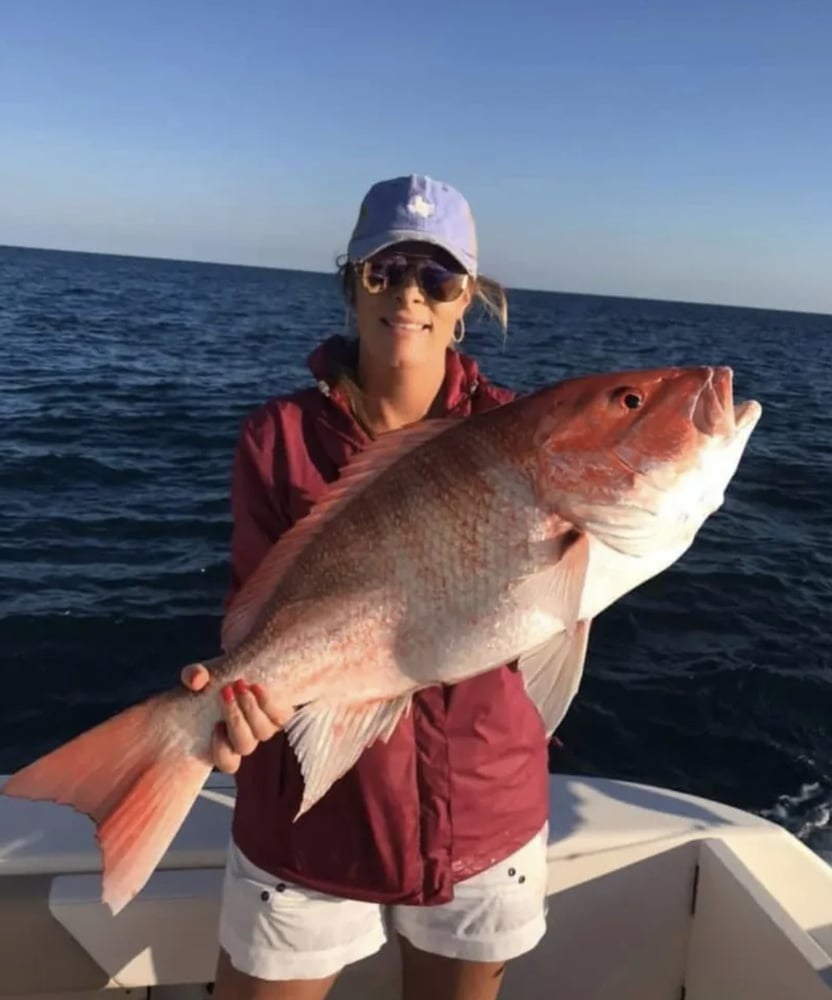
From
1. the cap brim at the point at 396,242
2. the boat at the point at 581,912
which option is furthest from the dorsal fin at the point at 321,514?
the boat at the point at 581,912

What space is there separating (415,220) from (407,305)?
0.76 ft

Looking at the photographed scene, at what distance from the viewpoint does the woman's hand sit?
90.2 inches

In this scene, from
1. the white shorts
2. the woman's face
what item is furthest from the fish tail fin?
the woman's face

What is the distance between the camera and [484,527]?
7.22ft

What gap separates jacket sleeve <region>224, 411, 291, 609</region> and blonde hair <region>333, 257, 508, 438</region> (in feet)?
0.74

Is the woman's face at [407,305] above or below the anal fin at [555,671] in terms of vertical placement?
above

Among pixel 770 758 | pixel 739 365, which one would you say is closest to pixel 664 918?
pixel 770 758

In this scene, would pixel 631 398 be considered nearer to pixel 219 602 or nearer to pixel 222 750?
pixel 222 750

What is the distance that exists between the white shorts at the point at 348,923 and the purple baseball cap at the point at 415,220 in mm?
1615

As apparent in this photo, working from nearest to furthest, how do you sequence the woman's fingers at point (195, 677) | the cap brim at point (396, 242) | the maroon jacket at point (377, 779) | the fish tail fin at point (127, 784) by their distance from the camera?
the fish tail fin at point (127, 784)
the woman's fingers at point (195, 677)
the maroon jacket at point (377, 779)
the cap brim at point (396, 242)

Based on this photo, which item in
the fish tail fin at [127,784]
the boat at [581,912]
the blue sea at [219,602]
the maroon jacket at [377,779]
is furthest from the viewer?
the blue sea at [219,602]

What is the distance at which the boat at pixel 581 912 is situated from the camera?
9.57 ft

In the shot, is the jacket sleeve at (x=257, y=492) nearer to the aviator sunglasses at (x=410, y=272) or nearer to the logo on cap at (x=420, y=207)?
the aviator sunglasses at (x=410, y=272)

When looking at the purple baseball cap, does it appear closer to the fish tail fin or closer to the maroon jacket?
the maroon jacket
